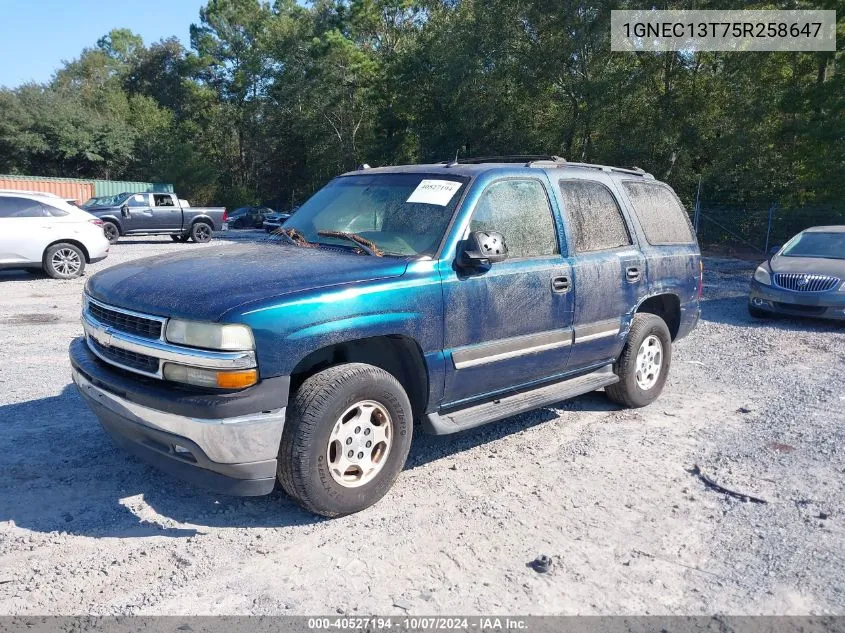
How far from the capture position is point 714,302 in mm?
12508

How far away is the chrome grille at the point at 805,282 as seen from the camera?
386 inches

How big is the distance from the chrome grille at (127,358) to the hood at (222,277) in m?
0.25

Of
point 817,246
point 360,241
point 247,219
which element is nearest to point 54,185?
point 247,219

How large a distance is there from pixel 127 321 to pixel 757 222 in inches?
886

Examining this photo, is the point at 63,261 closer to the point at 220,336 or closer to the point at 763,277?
the point at 220,336

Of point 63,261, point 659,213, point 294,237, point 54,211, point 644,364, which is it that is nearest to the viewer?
point 294,237

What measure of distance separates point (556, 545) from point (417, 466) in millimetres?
1262

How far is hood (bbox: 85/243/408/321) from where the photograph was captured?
3.41m

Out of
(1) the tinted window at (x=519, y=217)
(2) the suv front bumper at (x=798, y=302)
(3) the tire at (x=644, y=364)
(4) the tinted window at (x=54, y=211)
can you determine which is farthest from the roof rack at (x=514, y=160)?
(4) the tinted window at (x=54, y=211)

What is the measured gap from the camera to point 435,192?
14.8ft

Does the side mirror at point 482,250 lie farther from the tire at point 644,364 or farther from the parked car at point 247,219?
the parked car at point 247,219

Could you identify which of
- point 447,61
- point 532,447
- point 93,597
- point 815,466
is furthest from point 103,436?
point 447,61

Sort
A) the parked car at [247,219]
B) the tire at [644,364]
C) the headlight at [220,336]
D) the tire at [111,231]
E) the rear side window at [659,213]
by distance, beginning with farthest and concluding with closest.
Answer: the parked car at [247,219] < the tire at [111,231] < the rear side window at [659,213] < the tire at [644,364] < the headlight at [220,336]

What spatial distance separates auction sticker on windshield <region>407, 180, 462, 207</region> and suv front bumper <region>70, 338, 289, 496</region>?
1666mm
